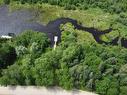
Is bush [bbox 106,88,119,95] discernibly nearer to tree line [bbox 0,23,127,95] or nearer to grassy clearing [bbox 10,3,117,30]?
tree line [bbox 0,23,127,95]

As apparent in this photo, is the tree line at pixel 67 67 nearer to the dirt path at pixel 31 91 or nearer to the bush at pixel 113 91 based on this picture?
the bush at pixel 113 91

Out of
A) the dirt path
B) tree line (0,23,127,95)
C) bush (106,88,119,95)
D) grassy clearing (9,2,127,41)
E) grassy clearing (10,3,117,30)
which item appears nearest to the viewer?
bush (106,88,119,95)

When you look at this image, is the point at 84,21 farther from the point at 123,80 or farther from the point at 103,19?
the point at 123,80

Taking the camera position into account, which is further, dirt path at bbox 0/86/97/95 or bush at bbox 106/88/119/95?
dirt path at bbox 0/86/97/95

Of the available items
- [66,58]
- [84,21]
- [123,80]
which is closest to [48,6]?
[84,21]

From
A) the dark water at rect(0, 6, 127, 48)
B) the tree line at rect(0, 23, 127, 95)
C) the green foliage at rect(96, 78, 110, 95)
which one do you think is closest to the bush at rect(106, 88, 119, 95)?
the tree line at rect(0, 23, 127, 95)

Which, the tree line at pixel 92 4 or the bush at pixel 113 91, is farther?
the tree line at pixel 92 4

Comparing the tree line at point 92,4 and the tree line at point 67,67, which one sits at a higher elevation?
the tree line at point 92,4

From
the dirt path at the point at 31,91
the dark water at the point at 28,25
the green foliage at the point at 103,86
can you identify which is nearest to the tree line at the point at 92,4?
the dark water at the point at 28,25
